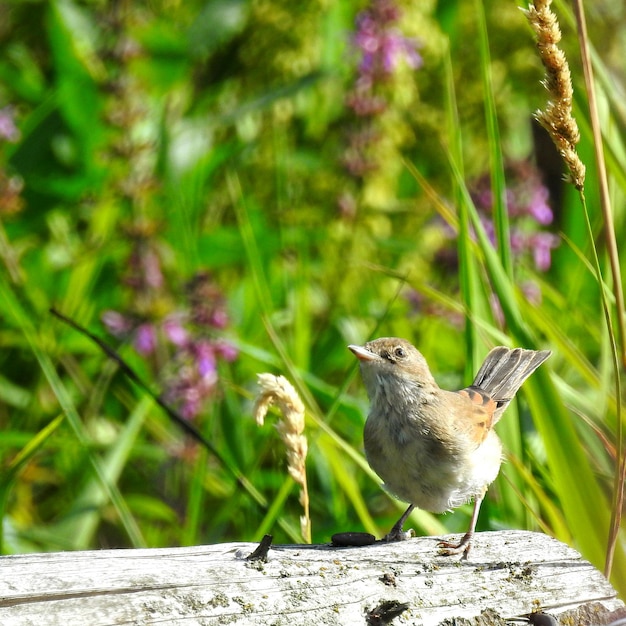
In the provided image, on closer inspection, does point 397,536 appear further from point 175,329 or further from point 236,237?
point 236,237

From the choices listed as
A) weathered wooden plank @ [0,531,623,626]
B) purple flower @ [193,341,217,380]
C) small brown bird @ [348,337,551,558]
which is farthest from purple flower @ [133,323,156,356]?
weathered wooden plank @ [0,531,623,626]

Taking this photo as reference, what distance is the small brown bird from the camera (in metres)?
2.41

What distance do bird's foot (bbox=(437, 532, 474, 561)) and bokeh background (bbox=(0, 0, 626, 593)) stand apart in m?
0.52

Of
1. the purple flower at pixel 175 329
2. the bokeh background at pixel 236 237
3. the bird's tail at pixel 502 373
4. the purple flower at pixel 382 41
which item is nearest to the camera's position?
the bird's tail at pixel 502 373

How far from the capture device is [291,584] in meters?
1.78

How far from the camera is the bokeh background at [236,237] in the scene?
3.41 m

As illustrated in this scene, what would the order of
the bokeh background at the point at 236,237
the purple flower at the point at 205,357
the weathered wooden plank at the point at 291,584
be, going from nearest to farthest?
the weathered wooden plank at the point at 291,584, the bokeh background at the point at 236,237, the purple flower at the point at 205,357

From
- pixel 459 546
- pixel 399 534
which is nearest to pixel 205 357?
pixel 399 534

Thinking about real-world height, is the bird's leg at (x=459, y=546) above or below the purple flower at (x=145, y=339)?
above

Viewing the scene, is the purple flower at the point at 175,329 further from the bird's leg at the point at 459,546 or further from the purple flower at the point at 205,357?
the bird's leg at the point at 459,546

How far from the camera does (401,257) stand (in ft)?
16.0

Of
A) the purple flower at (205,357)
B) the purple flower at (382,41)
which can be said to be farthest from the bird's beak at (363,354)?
the purple flower at (382,41)

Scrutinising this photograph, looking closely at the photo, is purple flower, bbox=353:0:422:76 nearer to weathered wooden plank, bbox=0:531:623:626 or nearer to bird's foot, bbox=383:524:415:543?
bird's foot, bbox=383:524:415:543

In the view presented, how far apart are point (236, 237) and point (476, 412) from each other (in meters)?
2.24
